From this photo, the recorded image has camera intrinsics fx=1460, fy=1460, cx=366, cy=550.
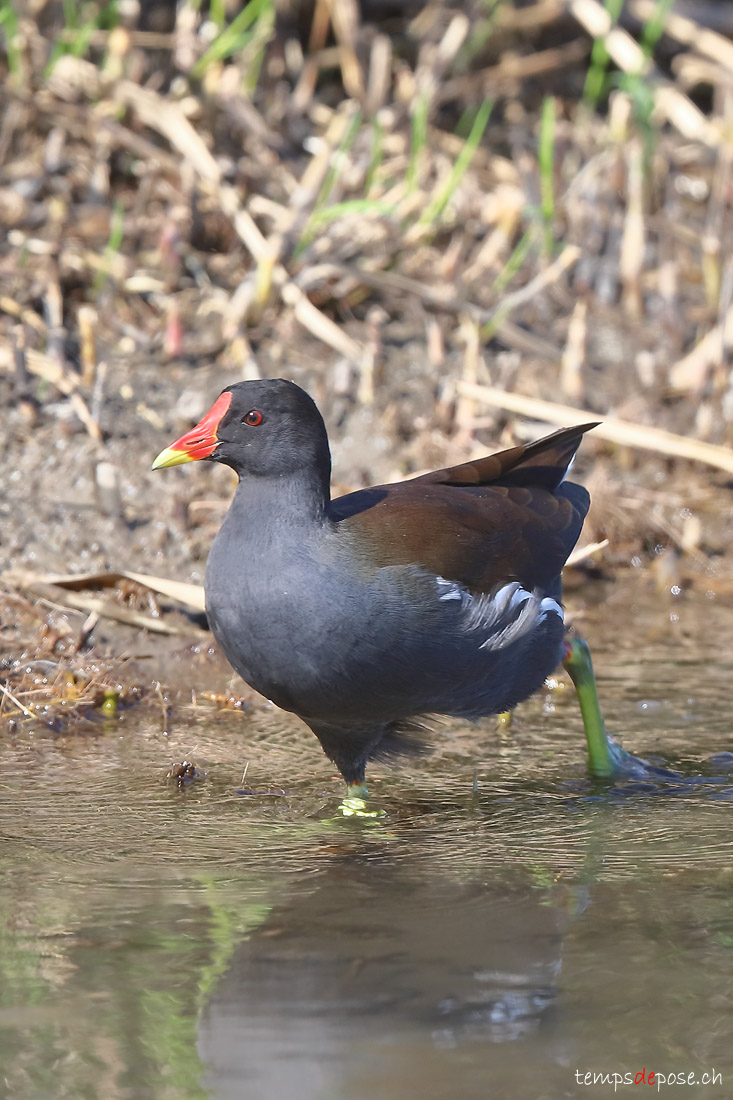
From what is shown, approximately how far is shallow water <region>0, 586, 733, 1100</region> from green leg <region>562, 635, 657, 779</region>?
65 millimetres

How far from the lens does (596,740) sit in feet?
12.0

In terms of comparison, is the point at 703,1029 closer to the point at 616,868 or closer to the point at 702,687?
the point at 616,868

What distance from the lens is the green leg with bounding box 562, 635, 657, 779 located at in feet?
11.7

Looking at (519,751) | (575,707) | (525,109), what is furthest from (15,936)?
(525,109)

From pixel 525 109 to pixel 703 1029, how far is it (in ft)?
19.2

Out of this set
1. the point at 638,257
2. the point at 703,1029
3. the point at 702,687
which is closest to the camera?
the point at 703,1029

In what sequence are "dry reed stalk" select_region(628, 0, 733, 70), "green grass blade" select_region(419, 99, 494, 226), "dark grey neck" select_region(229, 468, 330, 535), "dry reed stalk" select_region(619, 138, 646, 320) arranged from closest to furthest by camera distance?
"dark grey neck" select_region(229, 468, 330, 535)
"green grass blade" select_region(419, 99, 494, 226)
"dry reed stalk" select_region(619, 138, 646, 320)
"dry reed stalk" select_region(628, 0, 733, 70)

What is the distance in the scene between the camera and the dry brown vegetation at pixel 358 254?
16.9 feet

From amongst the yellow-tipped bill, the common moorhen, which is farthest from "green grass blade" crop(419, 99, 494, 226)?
the yellow-tipped bill

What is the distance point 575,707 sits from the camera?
13.8 ft

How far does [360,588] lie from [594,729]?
93 centimetres

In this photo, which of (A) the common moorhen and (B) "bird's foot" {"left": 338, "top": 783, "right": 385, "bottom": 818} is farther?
(B) "bird's foot" {"left": 338, "top": 783, "right": 385, "bottom": 818}

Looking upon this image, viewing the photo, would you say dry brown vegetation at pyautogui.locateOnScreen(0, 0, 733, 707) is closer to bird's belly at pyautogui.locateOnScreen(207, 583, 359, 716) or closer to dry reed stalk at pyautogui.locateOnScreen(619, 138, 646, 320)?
dry reed stalk at pyautogui.locateOnScreen(619, 138, 646, 320)

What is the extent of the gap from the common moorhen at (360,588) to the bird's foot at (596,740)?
157mm
